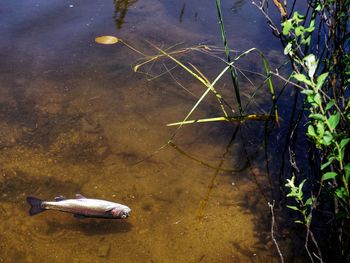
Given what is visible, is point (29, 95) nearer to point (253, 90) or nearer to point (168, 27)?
point (168, 27)

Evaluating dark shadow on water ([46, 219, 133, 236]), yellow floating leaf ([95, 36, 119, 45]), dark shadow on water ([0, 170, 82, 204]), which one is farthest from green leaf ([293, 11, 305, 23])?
yellow floating leaf ([95, 36, 119, 45])

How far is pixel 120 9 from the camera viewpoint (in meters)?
5.62

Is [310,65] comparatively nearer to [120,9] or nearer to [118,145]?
[118,145]

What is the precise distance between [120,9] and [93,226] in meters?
3.57

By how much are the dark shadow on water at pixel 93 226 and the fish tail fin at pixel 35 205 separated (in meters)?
0.12

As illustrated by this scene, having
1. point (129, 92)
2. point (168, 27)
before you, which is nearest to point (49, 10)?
point (168, 27)

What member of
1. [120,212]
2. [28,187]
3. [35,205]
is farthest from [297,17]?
[28,187]

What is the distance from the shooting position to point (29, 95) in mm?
4203

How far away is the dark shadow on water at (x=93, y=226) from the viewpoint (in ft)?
10.0

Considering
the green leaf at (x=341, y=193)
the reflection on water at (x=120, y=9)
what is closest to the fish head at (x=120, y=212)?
the green leaf at (x=341, y=193)

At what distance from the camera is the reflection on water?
5.37 m

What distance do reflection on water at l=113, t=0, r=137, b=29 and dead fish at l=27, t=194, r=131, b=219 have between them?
2941 millimetres

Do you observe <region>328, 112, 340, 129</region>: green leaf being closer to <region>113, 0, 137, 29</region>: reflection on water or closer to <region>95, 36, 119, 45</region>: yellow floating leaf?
<region>95, 36, 119, 45</region>: yellow floating leaf

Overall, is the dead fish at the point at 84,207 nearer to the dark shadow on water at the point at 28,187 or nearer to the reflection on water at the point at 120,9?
the dark shadow on water at the point at 28,187
